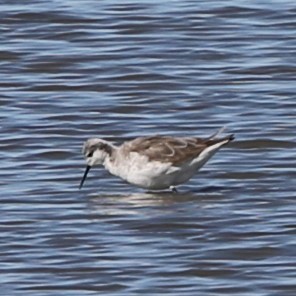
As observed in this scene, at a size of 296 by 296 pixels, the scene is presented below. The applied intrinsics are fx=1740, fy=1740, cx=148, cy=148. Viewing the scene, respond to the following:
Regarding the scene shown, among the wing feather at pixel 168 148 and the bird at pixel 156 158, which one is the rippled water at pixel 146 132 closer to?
the bird at pixel 156 158

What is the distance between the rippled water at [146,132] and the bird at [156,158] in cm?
14

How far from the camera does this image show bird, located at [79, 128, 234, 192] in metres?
→ 12.4

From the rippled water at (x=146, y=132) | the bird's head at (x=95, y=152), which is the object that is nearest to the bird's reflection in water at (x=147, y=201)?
the rippled water at (x=146, y=132)

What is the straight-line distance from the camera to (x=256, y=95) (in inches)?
591

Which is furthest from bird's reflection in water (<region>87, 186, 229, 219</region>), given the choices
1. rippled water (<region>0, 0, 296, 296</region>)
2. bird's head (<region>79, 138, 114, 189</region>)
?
bird's head (<region>79, 138, 114, 189</region>)

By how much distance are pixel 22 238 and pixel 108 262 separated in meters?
0.88

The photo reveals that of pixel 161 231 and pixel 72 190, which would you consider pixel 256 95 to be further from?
pixel 161 231

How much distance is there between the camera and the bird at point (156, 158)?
40.7ft

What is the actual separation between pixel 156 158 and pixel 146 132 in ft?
4.59

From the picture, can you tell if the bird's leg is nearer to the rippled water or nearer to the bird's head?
the rippled water

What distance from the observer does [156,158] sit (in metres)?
12.5

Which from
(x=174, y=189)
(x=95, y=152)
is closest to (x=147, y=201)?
(x=174, y=189)

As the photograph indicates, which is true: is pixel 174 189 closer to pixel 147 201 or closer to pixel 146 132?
pixel 147 201

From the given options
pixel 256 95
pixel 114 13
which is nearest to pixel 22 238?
pixel 256 95
